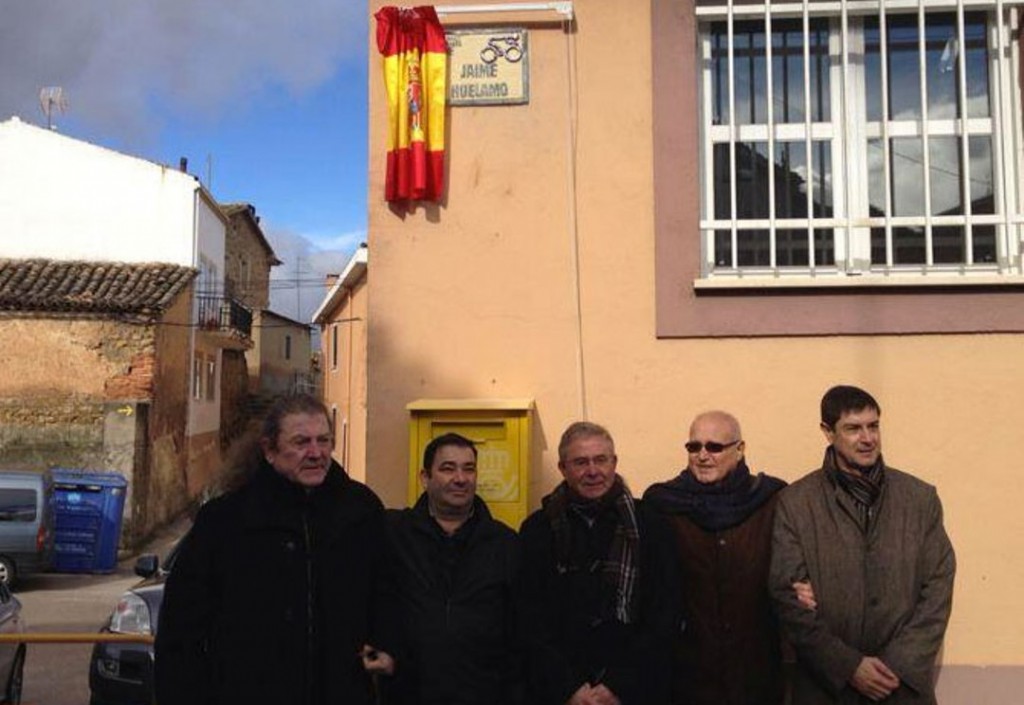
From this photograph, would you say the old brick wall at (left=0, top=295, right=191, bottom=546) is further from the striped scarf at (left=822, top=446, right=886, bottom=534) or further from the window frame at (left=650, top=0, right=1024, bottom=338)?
the striped scarf at (left=822, top=446, right=886, bottom=534)

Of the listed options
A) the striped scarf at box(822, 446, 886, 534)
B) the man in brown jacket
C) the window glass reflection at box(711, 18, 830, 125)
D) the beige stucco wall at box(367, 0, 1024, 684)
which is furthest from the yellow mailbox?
the window glass reflection at box(711, 18, 830, 125)

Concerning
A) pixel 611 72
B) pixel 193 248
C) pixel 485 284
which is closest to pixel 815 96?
pixel 611 72

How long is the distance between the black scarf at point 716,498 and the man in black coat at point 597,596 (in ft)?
0.63

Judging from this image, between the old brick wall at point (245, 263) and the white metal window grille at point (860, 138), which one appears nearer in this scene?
the white metal window grille at point (860, 138)

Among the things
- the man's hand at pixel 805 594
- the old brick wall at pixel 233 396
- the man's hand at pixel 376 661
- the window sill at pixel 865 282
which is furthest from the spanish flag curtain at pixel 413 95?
the old brick wall at pixel 233 396

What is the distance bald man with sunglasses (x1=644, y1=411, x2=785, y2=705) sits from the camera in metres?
3.49

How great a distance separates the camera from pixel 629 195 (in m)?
4.93

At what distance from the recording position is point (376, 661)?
3.17 m

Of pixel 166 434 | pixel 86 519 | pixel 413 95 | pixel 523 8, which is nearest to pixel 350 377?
pixel 166 434

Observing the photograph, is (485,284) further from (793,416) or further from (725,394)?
(793,416)

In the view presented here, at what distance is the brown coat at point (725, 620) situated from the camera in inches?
137

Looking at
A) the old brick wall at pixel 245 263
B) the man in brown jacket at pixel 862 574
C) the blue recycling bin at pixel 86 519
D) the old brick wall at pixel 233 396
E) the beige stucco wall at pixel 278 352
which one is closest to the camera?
the man in brown jacket at pixel 862 574

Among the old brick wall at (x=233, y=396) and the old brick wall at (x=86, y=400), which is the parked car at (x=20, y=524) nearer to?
the old brick wall at (x=86, y=400)

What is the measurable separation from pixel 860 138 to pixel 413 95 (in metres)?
2.37
